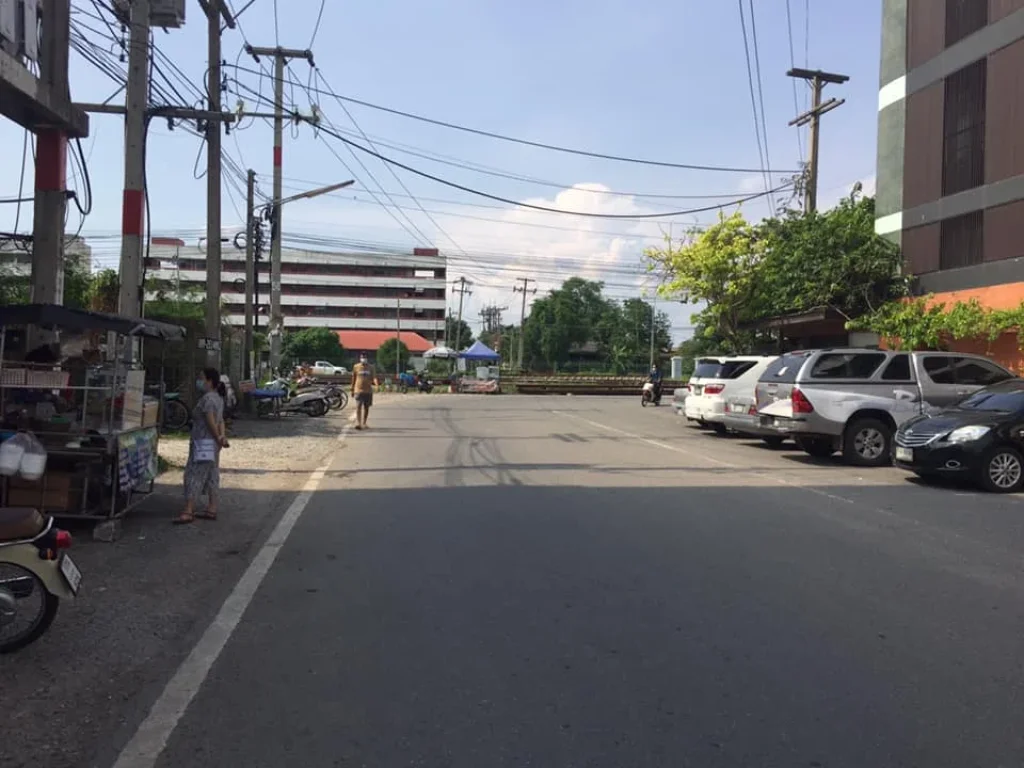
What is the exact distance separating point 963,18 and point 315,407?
67.1 feet

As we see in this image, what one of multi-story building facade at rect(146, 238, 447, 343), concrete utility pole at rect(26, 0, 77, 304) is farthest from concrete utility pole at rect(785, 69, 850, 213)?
multi-story building facade at rect(146, 238, 447, 343)

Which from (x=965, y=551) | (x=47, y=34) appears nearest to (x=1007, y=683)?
(x=965, y=551)

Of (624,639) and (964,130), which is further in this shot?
(964,130)

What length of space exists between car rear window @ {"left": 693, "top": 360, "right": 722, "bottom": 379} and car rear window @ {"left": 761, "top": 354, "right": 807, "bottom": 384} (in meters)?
3.53

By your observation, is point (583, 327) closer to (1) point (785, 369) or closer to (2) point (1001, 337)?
(2) point (1001, 337)

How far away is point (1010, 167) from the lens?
20562mm

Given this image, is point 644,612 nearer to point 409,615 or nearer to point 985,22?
point 409,615

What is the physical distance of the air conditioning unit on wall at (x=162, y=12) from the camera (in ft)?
42.0

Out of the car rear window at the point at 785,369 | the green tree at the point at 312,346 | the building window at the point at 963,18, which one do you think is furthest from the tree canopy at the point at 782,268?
the green tree at the point at 312,346

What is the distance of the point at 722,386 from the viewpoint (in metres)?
18.0

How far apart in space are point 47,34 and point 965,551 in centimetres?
1215

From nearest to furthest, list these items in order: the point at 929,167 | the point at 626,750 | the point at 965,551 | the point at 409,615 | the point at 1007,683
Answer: the point at 626,750 → the point at 1007,683 → the point at 409,615 → the point at 965,551 → the point at 929,167

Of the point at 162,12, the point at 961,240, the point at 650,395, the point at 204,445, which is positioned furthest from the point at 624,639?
the point at 650,395

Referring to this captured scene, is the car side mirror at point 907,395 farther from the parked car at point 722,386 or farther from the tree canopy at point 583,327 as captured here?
the tree canopy at point 583,327
